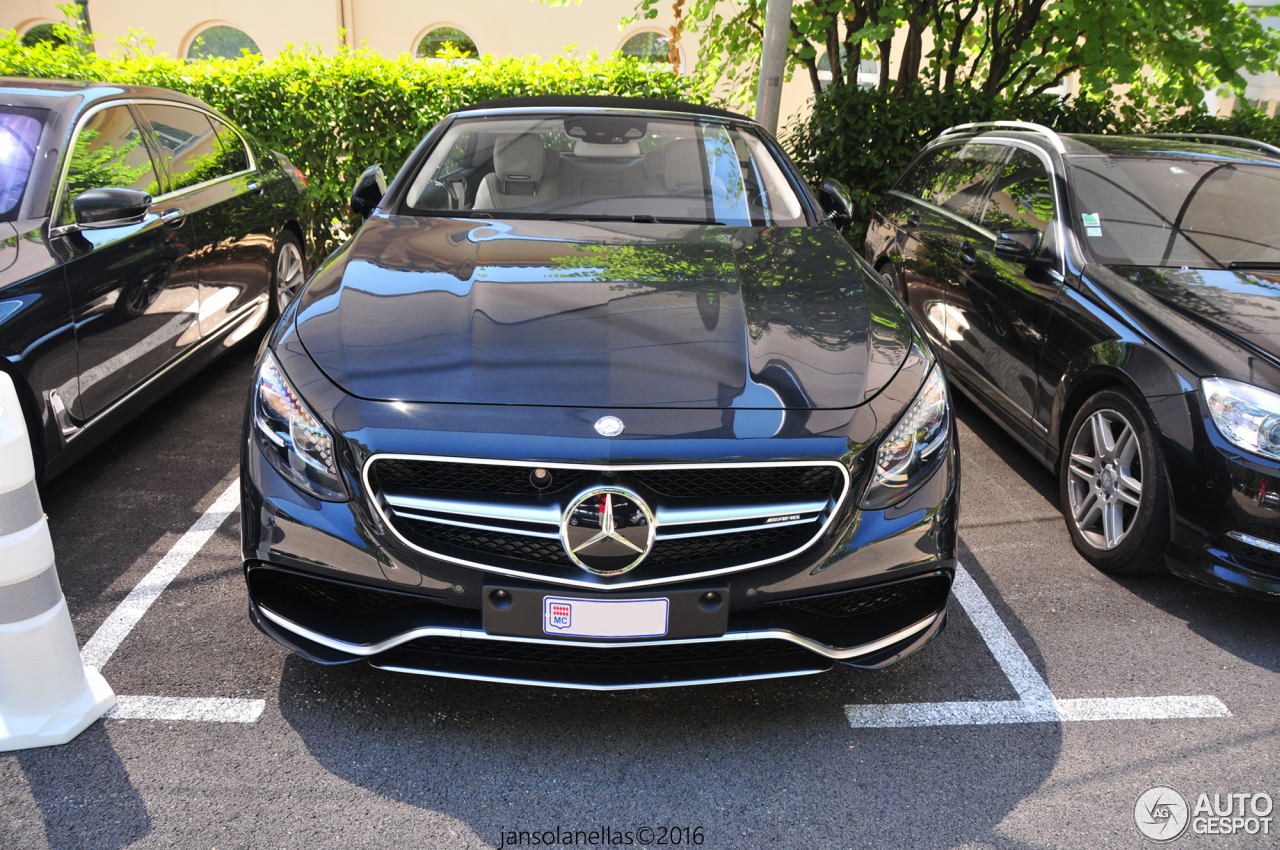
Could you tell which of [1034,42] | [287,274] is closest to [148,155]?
[287,274]

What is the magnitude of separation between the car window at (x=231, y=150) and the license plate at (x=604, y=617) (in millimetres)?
4186

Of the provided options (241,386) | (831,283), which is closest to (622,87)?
(241,386)

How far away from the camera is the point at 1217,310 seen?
3367 mm

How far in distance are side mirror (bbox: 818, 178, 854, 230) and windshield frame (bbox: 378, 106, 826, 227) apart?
0.57 ft

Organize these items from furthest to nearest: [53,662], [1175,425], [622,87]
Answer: [622,87] < [1175,425] < [53,662]

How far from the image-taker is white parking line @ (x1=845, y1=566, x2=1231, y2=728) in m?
2.60

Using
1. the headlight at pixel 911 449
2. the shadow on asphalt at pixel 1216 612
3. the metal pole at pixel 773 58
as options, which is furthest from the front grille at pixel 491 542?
the metal pole at pixel 773 58

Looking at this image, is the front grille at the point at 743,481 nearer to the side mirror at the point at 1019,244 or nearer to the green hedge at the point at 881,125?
the side mirror at the point at 1019,244

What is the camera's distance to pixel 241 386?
5094mm

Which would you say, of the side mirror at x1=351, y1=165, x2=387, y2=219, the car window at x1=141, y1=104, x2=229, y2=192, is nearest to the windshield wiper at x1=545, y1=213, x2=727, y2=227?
the side mirror at x1=351, y1=165, x2=387, y2=219

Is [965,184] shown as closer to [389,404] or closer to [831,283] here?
[831,283]

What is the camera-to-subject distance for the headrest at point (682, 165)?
366 centimetres

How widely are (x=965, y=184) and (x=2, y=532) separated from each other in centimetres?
471

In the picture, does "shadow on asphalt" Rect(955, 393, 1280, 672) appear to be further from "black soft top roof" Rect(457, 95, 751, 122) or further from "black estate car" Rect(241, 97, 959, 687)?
"black soft top roof" Rect(457, 95, 751, 122)
